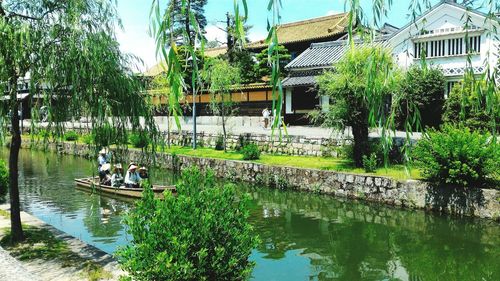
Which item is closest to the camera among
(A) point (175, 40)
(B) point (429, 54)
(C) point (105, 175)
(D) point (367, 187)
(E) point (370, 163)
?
(A) point (175, 40)

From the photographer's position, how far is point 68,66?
699cm

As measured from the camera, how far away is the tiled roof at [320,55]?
26.3 metres

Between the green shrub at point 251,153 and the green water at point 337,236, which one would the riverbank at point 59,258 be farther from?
the green shrub at point 251,153

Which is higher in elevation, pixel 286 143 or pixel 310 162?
pixel 286 143

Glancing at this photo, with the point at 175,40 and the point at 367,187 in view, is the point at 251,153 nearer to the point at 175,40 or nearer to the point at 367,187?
the point at 367,187

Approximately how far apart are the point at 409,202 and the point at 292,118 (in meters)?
14.6

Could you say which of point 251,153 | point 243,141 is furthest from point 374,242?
point 243,141

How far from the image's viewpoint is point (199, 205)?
5.45 m

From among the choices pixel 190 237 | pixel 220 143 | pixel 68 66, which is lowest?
pixel 190 237

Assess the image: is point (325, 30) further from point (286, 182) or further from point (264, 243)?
point (264, 243)

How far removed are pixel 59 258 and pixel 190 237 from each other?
347 cm

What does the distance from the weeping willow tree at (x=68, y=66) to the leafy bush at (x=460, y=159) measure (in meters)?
8.48

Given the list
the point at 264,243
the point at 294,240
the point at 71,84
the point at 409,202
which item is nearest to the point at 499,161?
the point at 409,202

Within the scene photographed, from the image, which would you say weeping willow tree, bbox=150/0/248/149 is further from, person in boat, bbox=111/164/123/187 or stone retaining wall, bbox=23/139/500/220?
person in boat, bbox=111/164/123/187
